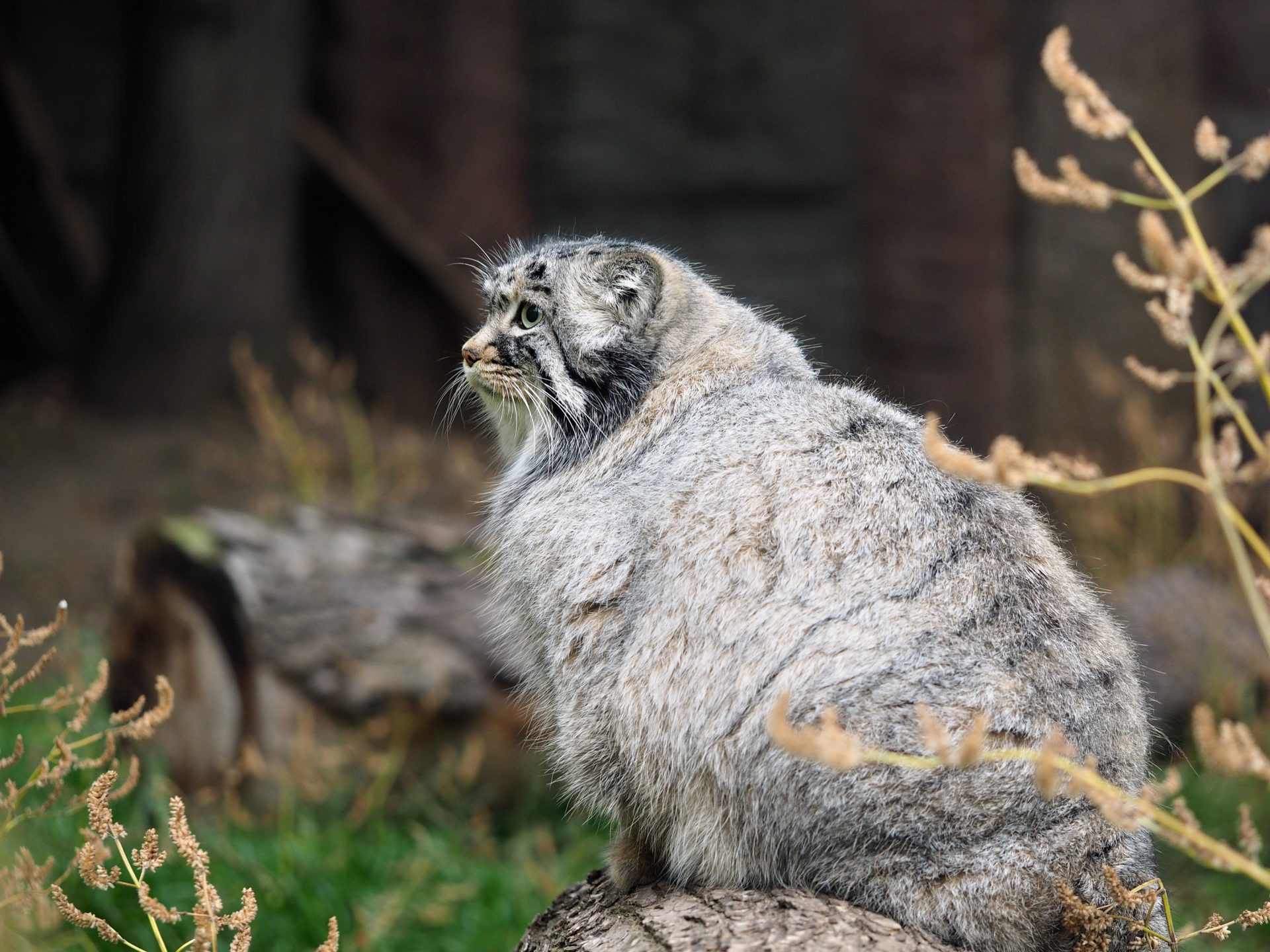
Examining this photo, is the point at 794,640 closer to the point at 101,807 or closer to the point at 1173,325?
the point at 1173,325

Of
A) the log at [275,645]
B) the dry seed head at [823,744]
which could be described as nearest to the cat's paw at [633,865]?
the dry seed head at [823,744]

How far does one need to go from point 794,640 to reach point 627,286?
1.17 metres

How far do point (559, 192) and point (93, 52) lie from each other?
398 centimetres

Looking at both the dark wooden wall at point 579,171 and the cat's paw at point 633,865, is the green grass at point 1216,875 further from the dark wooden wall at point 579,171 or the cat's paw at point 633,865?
the dark wooden wall at point 579,171

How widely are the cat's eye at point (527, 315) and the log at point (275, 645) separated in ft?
6.79

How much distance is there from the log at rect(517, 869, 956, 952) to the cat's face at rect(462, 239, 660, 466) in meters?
1.14

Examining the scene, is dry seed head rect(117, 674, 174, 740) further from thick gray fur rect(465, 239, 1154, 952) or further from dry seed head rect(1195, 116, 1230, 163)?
dry seed head rect(1195, 116, 1230, 163)

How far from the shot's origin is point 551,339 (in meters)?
3.47

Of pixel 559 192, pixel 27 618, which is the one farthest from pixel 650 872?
pixel 559 192

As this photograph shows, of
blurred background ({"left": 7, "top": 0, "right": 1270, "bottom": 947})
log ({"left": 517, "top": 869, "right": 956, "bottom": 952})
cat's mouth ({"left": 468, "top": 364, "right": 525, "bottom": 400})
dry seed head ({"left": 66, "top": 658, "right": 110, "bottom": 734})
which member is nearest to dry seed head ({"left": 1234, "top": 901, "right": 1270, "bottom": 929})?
log ({"left": 517, "top": 869, "right": 956, "bottom": 952})

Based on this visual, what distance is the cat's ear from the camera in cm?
348

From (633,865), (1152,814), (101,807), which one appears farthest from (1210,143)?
(101,807)

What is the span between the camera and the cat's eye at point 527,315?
350 cm

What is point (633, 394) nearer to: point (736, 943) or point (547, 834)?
point (736, 943)
